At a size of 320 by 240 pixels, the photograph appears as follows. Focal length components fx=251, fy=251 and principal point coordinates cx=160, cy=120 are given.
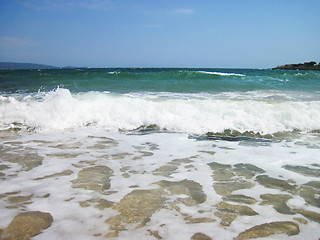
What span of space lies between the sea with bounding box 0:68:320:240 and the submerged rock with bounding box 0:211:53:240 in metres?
0.03

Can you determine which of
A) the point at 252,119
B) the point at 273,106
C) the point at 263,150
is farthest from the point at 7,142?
the point at 273,106

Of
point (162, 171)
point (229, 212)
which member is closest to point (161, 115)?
point (162, 171)

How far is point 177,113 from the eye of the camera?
20.5ft

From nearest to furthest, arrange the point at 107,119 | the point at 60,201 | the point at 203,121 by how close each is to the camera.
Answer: the point at 60,201 < the point at 203,121 < the point at 107,119

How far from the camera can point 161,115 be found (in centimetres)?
604

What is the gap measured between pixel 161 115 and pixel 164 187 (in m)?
3.45

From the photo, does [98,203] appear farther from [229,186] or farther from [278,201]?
[278,201]

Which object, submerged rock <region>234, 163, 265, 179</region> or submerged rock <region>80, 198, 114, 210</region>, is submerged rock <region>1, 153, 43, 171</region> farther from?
submerged rock <region>234, 163, 265, 179</region>

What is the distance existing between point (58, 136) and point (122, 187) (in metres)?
2.74

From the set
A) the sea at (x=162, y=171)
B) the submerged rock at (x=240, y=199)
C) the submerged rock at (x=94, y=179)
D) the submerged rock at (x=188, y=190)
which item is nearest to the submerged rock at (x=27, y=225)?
the sea at (x=162, y=171)

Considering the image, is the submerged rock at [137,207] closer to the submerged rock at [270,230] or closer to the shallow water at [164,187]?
the shallow water at [164,187]

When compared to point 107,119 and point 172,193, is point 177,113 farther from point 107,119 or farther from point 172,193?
point 172,193

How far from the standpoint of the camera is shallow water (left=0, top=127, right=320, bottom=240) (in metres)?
1.96

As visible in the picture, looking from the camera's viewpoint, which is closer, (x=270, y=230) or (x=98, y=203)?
(x=270, y=230)
